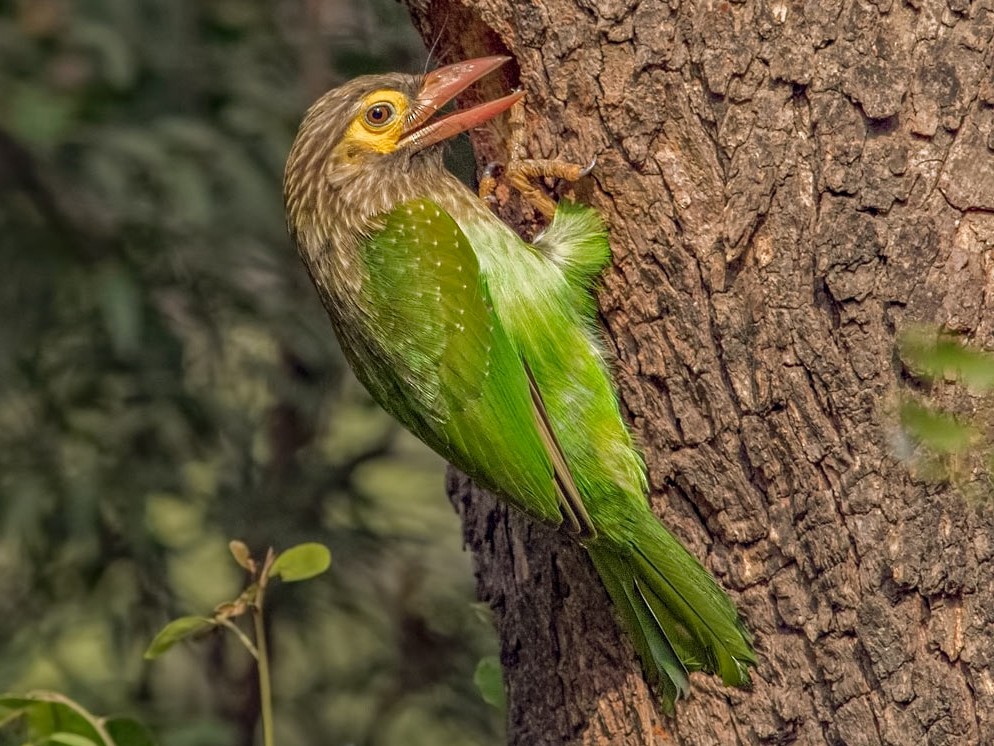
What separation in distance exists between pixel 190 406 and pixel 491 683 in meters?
1.88

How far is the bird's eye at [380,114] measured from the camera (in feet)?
12.2

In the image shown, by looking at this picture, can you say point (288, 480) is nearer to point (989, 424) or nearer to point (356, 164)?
point (356, 164)

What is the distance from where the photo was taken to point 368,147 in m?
3.71

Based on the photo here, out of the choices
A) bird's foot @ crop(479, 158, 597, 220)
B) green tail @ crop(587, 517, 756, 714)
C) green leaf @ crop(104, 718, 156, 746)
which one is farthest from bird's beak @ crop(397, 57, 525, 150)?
green leaf @ crop(104, 718, 156, 746)

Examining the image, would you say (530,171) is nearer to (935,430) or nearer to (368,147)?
(368,147)

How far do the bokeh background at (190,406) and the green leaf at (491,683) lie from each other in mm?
1419

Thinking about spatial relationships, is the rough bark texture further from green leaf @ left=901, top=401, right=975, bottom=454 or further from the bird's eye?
green leaf @ left=901, top=401, right=975, bottom=454

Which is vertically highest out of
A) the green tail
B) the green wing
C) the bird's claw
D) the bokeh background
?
the bird's claw

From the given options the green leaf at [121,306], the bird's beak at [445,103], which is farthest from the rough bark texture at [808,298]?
the green leaf at [121,306]

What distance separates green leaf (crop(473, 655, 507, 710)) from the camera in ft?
13.0

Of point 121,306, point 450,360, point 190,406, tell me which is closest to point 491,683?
point 450,360

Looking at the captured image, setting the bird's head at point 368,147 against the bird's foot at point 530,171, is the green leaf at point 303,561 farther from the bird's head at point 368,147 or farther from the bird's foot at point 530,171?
the bird's foot at point 530,171

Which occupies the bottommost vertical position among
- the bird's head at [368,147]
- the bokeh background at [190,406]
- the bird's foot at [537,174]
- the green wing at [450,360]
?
the bokeh background at [190,406]

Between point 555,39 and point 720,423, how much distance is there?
2.99 feet
